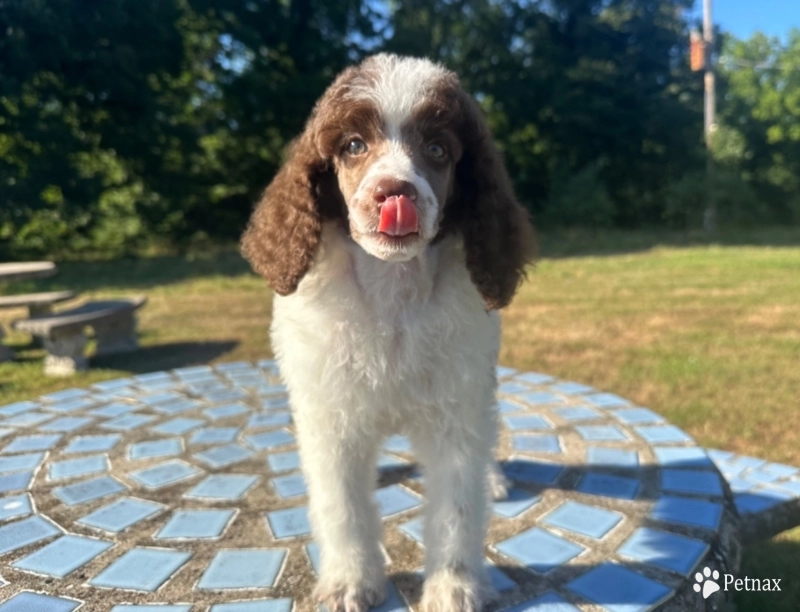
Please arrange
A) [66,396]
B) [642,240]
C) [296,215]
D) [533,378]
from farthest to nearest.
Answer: [642,240] → [533,378] → [66,396] → [296,215]

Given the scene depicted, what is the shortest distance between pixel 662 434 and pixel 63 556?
3216 mm

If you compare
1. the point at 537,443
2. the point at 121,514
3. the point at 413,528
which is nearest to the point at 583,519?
the point at 413,528

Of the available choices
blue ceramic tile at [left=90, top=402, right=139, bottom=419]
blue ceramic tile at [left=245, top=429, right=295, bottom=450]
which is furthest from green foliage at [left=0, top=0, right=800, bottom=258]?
blue ceramic tile at [left=245, top=429, right=295, bottom=450]

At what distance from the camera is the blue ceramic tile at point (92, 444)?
390 cm

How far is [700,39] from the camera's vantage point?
20766 mm

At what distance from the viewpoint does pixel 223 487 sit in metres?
3.40

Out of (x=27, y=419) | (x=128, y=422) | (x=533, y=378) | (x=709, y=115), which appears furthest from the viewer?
(x=709, y=115)

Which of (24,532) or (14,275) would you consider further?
(14,275)

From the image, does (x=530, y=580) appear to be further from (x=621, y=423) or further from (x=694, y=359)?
(x=694, y=359)

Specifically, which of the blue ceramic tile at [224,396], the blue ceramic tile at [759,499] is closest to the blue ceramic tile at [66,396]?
the blue ceramic tile at [224,396]

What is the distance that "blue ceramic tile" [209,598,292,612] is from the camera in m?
2.38

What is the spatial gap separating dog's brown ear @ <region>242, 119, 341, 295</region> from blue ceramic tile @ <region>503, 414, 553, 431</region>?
2.32 metres

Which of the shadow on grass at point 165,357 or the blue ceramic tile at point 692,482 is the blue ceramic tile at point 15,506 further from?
the shadow on grass at point 165,357

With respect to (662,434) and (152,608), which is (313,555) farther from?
(662,434)
